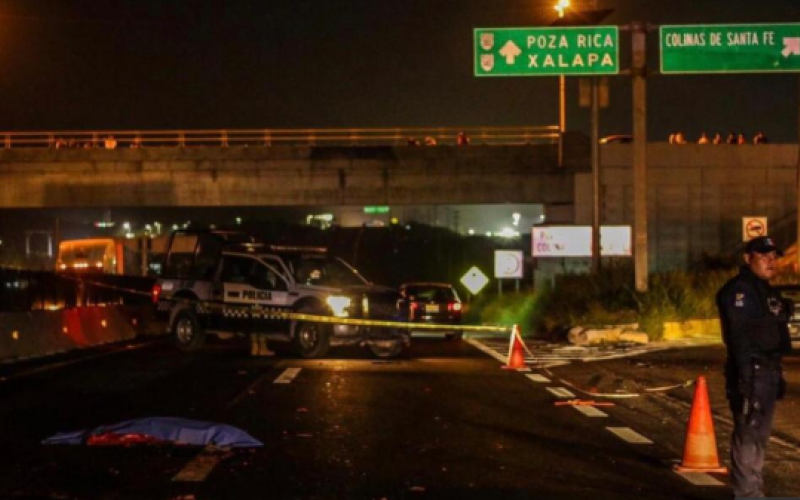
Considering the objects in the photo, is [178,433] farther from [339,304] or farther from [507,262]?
[507,262]

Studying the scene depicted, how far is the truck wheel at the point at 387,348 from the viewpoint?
23328mm

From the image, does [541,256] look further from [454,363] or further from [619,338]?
[454,363]

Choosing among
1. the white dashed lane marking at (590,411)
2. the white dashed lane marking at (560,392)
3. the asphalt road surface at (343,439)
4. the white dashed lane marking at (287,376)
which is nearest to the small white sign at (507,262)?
the asphalt road surface at (343,439)

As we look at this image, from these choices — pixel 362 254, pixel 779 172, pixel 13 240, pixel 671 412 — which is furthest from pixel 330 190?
pixel 13 240

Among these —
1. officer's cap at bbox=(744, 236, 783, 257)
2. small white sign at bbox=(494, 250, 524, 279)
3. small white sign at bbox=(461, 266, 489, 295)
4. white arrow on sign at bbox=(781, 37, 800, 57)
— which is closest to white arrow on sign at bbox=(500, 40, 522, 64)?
white arrow on sign at bbox=(781, 37, 800, 57)

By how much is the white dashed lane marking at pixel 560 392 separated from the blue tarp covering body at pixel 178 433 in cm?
587

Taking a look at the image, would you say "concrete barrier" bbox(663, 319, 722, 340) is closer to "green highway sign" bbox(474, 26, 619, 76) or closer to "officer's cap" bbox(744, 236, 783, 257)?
"green highway sign" bbox(474, 26, 619, 76)

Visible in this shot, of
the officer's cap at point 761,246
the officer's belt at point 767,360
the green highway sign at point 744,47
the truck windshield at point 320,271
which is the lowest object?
the officer's belt at point 767,360

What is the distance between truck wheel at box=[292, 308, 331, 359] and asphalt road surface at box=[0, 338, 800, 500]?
9.03ft

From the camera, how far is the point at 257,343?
78.5 ft

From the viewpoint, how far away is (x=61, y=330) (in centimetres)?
2522

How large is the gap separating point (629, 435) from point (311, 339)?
37.0ft

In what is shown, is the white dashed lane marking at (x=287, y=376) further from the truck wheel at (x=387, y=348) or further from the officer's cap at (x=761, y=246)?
the officer's cap at (x=761, y=246)

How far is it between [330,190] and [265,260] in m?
23.5
